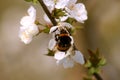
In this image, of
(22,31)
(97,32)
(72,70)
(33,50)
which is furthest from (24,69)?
(22,31)

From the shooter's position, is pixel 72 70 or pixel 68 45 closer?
pixel 68 45

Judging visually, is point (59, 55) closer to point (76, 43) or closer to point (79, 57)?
point (79, 57)

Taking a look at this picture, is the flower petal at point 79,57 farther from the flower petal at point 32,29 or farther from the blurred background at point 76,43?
the blurred background at point 76,43

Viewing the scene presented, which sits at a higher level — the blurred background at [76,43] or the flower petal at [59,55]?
the flower petal at [59,55]

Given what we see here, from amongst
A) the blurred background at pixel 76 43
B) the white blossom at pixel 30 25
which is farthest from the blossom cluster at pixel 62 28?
the blurred background at pixel 76 43

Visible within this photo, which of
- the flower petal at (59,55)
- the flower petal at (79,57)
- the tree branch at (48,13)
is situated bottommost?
the flower petal at (79,57)

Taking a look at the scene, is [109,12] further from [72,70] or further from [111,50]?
[72,70]
